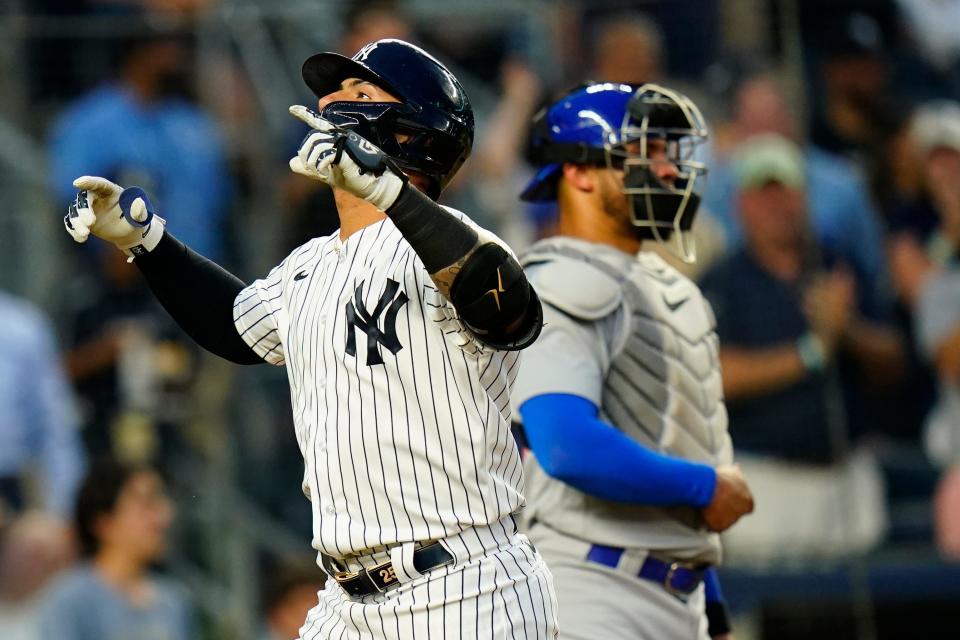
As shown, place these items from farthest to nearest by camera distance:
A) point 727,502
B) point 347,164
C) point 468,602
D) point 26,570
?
point 26,570, point 727,502, point 468,602, point 347,164

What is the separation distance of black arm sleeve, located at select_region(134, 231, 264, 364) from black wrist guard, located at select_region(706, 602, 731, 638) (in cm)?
153

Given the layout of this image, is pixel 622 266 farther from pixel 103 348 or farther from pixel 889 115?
pixel 103 348

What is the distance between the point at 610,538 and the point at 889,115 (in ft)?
11.4

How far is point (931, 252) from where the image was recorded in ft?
22.4

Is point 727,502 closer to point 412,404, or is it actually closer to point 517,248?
point 412,404

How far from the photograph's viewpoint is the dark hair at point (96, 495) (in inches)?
247

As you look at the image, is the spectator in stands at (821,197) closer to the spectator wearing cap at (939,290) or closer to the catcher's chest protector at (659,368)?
the spectator wearing cap at (939,290)

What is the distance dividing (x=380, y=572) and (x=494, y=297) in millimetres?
592

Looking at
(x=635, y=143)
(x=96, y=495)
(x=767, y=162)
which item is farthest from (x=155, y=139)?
(x=635, y=143)

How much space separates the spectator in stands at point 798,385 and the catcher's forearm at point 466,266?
3.65m

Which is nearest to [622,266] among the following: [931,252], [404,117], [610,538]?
[610,538]

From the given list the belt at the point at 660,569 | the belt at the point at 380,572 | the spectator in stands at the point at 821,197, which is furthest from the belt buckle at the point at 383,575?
the spectator in stands at the point at 821,197

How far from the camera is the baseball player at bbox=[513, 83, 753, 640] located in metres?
3.91

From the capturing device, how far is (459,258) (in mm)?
2896
